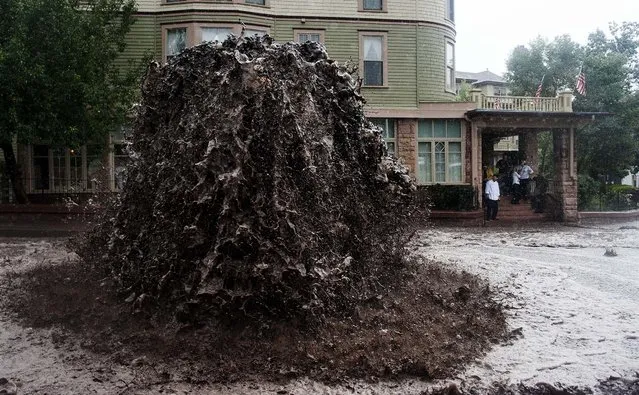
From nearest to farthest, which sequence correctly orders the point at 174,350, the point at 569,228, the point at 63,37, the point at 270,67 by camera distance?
the point at 174,350 < the point at 270,67 < the point at 63,37 < the point at 569,228

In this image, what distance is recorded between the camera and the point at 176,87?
21.1ft

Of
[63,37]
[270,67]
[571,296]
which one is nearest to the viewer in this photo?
[270,67]

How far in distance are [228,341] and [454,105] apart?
765 inches

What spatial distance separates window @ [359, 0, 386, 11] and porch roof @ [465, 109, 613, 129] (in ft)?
18.1

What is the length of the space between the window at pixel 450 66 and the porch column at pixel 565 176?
4.71 metres

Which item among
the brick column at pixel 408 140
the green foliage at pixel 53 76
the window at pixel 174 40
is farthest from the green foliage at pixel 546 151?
the green foliage at pixel 53 76

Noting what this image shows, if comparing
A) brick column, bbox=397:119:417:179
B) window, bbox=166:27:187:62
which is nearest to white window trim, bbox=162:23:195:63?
window, bbox=166:27:187:62

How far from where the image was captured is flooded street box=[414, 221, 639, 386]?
496 centimetres

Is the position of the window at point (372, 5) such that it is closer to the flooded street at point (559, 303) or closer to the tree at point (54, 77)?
the tree at point (54, 77)

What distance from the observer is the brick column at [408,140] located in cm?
2284

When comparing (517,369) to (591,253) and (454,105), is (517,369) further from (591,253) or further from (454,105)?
(454,105)

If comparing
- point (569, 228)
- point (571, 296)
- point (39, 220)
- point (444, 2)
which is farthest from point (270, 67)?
point (444, 2)

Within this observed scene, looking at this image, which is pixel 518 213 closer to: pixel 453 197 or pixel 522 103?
pixel 453 197

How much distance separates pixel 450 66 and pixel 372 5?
4325 millimetres
